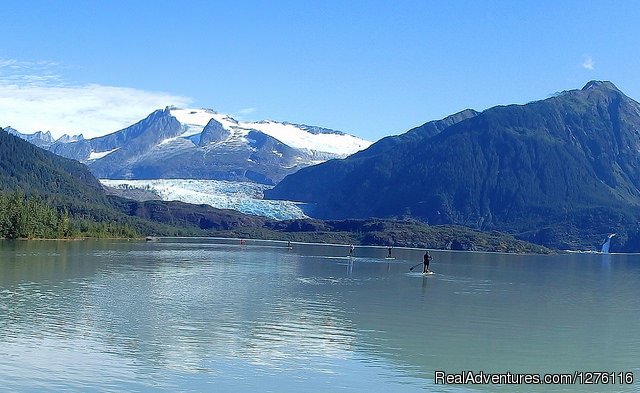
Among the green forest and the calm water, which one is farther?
the green forest

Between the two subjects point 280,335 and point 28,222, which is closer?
point 280,335

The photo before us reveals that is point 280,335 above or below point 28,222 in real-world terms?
below

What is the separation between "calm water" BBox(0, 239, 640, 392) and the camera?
28047 millimetres

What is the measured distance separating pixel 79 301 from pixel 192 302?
700 cm

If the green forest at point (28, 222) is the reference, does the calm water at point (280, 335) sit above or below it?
below

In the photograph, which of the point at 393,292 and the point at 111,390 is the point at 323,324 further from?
the point at 393,292

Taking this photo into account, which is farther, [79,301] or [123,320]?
[79,301]

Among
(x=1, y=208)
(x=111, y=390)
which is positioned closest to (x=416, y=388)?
Result: (x=111, y=390)

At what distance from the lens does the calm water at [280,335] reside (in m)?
28.0

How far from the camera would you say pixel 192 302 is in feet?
166

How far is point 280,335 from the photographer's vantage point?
37719 mm

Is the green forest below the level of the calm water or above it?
above

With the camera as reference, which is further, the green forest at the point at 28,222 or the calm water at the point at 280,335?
the green forest at the point at 28,222

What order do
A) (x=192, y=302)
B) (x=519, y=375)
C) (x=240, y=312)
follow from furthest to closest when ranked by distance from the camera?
(x=192, y=302)
(x=240, y=312)
(x=519, y=375)
